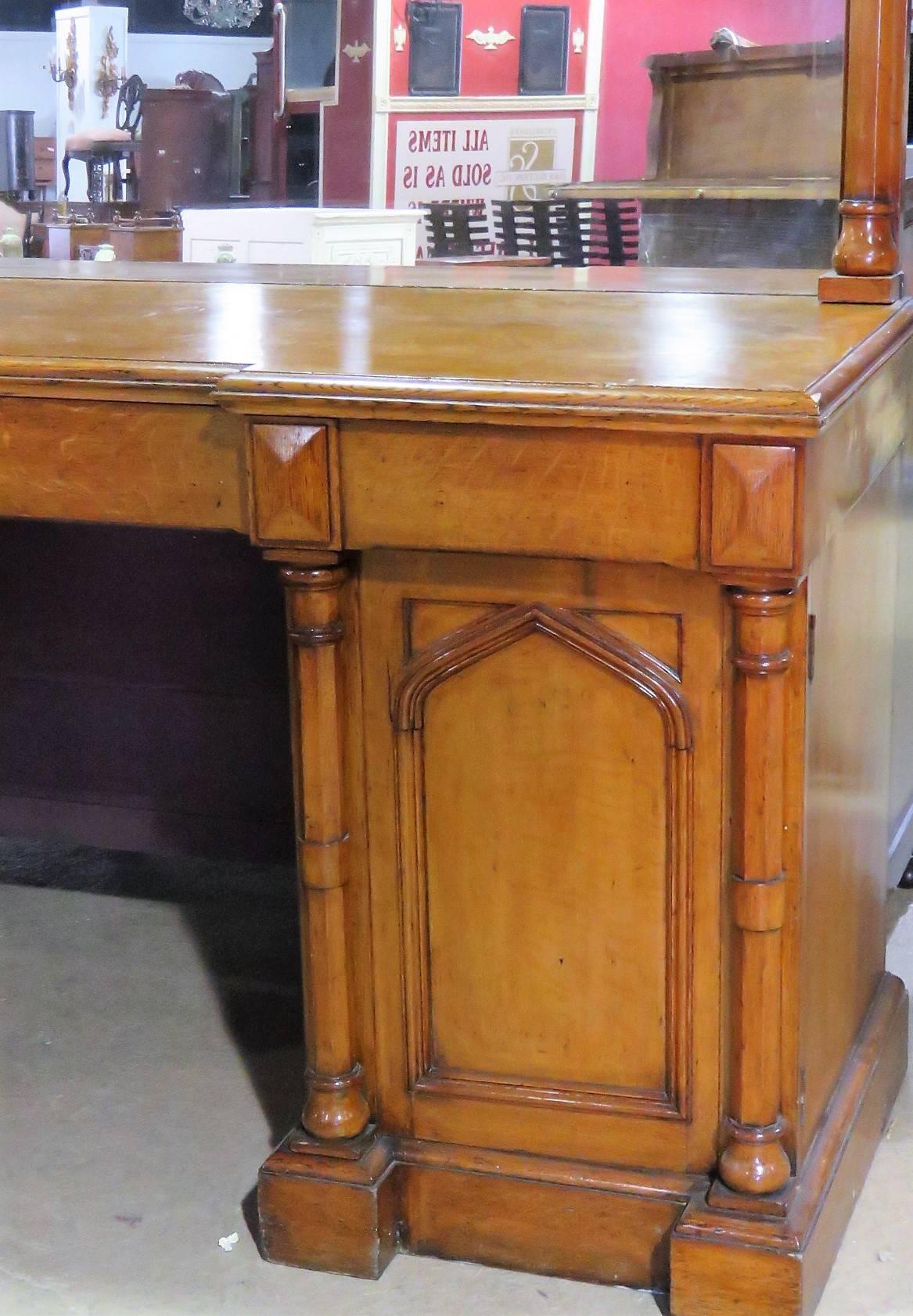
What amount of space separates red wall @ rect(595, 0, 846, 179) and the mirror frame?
1.68ft

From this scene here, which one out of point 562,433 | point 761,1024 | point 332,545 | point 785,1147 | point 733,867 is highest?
point 562,433

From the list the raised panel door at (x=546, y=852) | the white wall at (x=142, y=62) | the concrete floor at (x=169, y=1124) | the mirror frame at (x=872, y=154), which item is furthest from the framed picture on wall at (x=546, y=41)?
the concrete floor at (x=169, y=1124)

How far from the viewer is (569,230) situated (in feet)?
7.65

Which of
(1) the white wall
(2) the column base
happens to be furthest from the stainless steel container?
(2) the column base

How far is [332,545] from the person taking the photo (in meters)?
1.41

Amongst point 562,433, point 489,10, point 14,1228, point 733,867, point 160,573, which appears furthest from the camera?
point 160,573

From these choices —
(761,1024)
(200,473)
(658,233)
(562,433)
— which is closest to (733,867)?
(761,1024)

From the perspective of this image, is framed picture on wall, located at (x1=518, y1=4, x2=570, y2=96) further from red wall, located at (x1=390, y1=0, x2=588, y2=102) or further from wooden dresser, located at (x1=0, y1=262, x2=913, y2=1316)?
wooden dresser, located at (x1=0, y1=262, x2=913, y2=1316)

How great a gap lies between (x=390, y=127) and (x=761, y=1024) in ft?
4.66

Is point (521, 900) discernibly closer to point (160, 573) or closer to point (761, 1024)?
point (761, 1024)

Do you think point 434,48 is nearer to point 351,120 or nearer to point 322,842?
point 351,120

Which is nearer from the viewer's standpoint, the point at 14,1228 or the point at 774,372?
the point at 774,372

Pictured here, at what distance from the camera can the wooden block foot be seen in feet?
5.16

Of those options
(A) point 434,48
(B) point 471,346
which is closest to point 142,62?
(A) point 434,48
